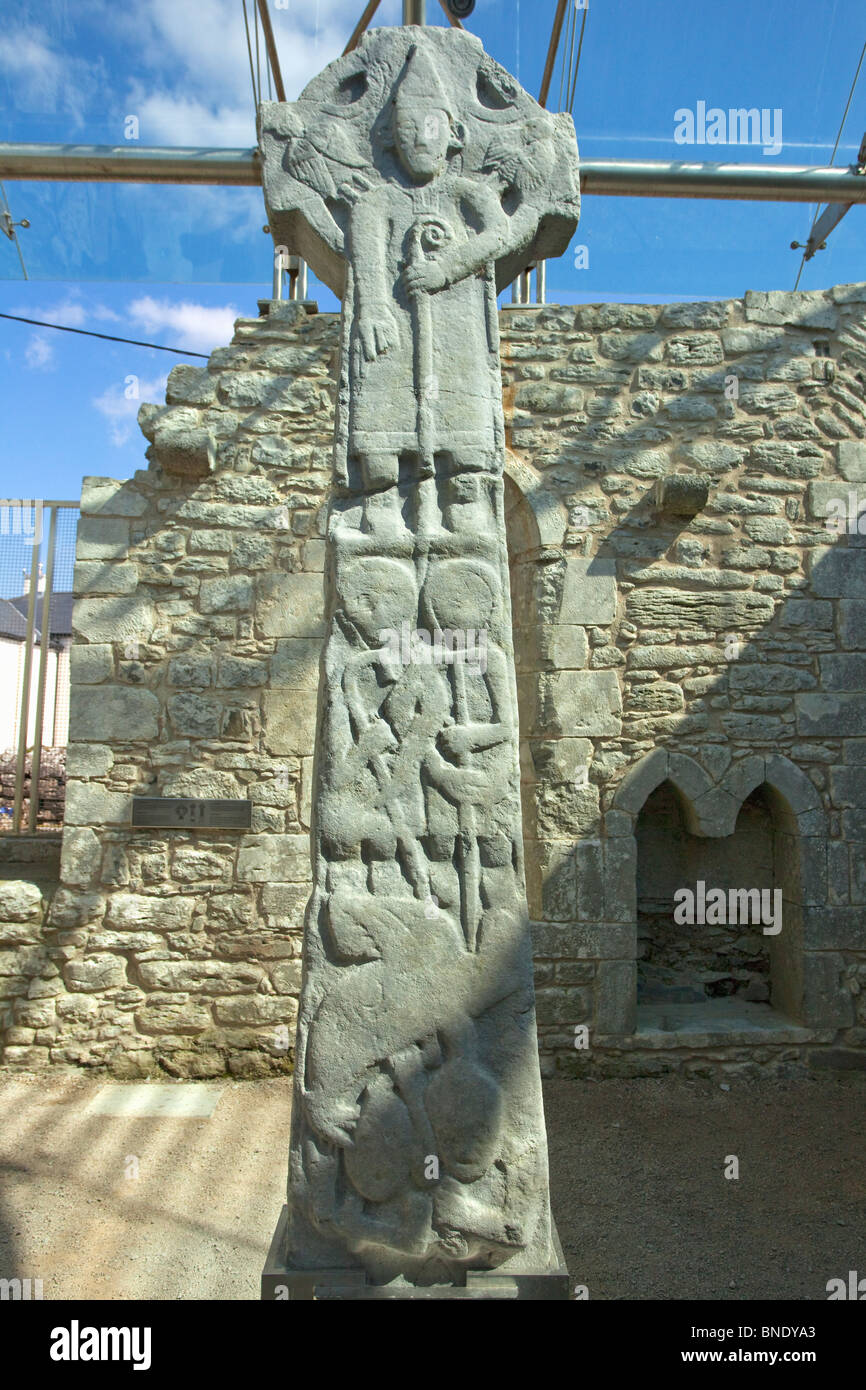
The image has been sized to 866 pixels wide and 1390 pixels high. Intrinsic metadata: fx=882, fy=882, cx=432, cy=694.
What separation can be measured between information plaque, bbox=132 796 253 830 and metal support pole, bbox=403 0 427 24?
4.08 metres

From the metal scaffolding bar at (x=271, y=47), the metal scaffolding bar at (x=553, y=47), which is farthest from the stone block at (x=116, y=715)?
the metal scaffolding bar at (x=553, y=47)

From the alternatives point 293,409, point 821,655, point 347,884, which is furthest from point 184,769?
point 821,655

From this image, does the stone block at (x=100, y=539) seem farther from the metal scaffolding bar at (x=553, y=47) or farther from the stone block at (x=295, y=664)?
the metal scaffolding bar at (x=553, y=47)

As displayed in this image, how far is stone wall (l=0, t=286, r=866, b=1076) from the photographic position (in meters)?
4.35

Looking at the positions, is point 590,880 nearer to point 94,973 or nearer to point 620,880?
point 620,880

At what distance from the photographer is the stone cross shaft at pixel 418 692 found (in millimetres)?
1801

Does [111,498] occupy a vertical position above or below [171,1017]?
above

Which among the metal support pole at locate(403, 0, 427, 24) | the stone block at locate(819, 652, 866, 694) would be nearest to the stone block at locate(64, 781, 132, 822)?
the stone block at locate(819, 652, 866, 694)

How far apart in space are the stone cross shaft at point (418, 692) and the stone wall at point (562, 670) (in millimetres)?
2331

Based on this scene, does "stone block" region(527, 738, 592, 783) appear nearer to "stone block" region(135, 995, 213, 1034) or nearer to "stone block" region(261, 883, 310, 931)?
"stone block" region(261, 883, 310, 931)

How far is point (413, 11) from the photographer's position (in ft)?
14.8

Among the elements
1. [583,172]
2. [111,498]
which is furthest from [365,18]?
[111,498]

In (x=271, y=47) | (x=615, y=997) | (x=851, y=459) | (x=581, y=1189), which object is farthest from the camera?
(x=271, y=47)

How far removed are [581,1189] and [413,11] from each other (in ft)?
18.1
